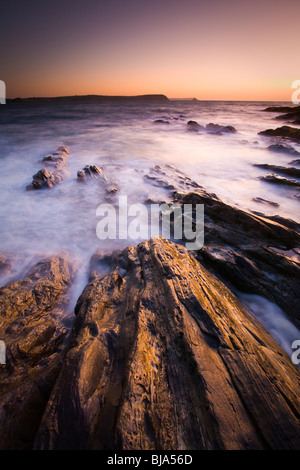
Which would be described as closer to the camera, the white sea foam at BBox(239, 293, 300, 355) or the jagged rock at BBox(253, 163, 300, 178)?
the white sea foam at BBox(239, 293, 300, 355)

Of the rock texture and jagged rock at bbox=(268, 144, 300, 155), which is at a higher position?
jagged rock at bbox=(268, 144, 300, 155)

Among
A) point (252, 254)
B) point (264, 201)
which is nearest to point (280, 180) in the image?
point (264, 201)

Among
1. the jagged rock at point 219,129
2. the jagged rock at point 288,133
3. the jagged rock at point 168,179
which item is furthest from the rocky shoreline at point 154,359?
the jagged rock at point 219,129

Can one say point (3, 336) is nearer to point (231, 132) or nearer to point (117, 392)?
point (117, 392)

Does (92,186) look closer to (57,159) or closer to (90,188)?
(90,188)

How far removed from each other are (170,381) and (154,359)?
281 mm

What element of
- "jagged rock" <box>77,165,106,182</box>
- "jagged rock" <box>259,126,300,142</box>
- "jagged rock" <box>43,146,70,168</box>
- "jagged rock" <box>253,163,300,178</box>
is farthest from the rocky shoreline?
"jagged rock" <box>259,126,300,142</box>

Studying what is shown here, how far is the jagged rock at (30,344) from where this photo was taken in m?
2.01

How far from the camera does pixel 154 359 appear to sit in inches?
91.7

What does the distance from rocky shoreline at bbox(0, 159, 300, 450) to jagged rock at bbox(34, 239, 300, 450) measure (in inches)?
0.4

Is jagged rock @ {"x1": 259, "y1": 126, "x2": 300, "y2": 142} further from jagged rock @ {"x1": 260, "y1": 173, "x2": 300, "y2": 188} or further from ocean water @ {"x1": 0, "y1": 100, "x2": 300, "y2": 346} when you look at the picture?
jagged rock @ {"x1": 260, "y1": 173, "x2": 300, "y2": 188}

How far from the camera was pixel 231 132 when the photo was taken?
25.4 metres

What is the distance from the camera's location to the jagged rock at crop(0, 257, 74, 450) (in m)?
2.01
